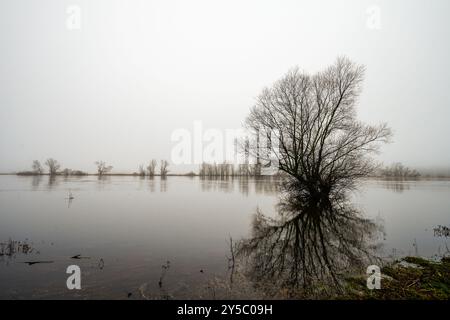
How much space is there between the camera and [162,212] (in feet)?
54.9

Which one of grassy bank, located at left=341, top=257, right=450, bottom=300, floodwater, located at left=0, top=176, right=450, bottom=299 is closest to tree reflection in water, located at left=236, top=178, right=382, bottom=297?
grassy bank, located at left=341, top=257, right=450, bottom=300

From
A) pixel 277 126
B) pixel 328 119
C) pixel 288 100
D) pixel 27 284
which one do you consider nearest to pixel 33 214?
pixel 27 284

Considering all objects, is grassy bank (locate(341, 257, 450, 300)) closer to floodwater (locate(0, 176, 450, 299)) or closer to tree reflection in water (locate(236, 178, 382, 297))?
tree reflection in water (locate(236, 178, 382, 297))

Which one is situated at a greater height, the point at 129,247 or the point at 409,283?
the point at 409,283

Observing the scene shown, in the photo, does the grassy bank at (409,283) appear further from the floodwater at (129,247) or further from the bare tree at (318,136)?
the bare tree at (318,136)

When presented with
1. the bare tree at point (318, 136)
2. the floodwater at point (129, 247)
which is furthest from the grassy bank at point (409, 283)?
the bare tree at point (318, 136)

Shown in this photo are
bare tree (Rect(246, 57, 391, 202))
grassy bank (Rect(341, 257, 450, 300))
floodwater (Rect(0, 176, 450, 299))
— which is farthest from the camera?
bare tree (Rect(246, 57, 391, 202))

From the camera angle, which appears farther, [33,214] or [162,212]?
[162,212]

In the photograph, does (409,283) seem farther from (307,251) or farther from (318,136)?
(318,136)

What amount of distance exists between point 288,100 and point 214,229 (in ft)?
48.0

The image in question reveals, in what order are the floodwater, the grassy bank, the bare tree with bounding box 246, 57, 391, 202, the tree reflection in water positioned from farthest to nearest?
the bare tree with bounding box 246, 57, 391, 202
the tree reflection in water
the floodwater
the grassy bank

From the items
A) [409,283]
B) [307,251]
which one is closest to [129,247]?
[307,251]

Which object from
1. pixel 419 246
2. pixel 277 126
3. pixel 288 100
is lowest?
pixel 419 246
